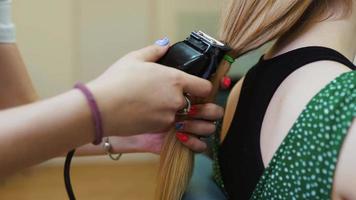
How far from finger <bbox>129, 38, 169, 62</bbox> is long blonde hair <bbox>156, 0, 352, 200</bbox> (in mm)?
103

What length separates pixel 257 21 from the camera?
0.77 meters

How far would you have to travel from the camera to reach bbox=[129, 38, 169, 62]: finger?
2.20 ft

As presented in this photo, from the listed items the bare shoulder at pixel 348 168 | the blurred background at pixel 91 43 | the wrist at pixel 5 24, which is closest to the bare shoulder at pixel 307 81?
the bare shoulder at pixel 348 168

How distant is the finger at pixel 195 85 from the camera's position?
2.21 ft

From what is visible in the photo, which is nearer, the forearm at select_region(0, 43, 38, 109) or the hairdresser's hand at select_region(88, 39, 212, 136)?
the hairdresser's hand at select_region(88, 39, 212, 136)

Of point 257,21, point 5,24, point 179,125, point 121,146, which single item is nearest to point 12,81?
point 5,24

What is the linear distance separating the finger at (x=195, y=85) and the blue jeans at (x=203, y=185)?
0.26 meters

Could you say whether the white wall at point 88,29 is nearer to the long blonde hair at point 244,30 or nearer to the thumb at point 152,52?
the long blonde hair at point 244,30

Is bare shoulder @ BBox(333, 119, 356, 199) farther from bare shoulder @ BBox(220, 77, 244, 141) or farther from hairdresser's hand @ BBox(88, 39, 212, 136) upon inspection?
bare shoulder @ BBox(220, 77, 244, 141)


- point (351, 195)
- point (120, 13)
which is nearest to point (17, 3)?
point (120, 13)

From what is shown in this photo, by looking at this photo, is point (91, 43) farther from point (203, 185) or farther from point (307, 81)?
point (307, 81)

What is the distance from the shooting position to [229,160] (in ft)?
2.91

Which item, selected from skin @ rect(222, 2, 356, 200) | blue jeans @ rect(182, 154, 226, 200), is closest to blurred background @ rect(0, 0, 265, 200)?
blue jeans @ rect(182, 154, 226, 200)

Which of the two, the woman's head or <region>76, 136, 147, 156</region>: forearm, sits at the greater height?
the woman's head
